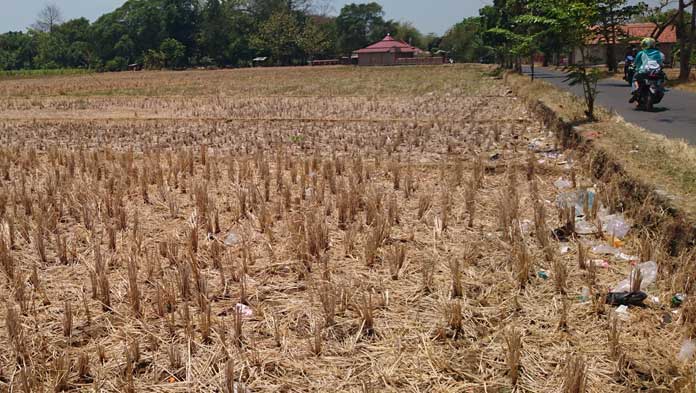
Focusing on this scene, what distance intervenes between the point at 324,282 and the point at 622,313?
1836 mm

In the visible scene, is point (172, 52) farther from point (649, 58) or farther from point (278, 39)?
point (649, 58)

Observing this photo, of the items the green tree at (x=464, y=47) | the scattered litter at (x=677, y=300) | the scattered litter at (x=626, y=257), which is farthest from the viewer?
the green tree at (x=464, y=47)

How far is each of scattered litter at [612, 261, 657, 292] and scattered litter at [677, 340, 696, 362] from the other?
0.63 m

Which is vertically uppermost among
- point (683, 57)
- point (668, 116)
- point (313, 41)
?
point (313, 41)

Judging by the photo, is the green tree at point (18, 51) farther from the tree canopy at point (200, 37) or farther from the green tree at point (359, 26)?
the green tree at point (359, 26)

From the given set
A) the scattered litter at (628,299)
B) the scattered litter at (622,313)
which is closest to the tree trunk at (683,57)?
the scattered litter at (628,299)

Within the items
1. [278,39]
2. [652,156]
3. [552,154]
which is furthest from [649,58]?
[278,39]

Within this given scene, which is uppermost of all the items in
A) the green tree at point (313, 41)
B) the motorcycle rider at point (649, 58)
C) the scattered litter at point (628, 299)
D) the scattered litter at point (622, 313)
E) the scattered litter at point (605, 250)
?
the green tree at point (313, 41)

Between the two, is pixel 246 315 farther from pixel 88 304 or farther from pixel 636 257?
pixel 636 257

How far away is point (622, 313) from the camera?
3324 millimetres

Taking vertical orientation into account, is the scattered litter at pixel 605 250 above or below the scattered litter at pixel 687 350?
above

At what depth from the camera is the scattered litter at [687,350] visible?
2.86m

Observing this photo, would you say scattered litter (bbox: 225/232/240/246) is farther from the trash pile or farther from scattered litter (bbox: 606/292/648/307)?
scattered litter (bbox: 606/292/648/307)

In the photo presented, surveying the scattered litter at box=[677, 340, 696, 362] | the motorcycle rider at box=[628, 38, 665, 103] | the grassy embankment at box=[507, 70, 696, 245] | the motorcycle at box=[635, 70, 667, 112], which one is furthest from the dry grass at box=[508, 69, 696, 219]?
the motorcycle at box=[635, 70, 667, 112]
